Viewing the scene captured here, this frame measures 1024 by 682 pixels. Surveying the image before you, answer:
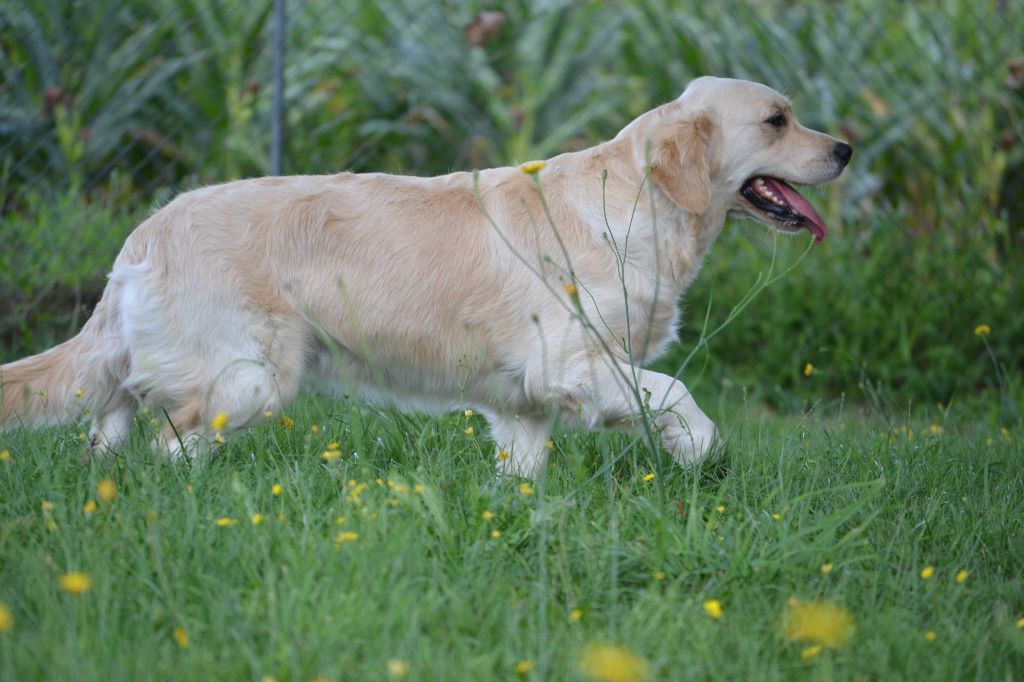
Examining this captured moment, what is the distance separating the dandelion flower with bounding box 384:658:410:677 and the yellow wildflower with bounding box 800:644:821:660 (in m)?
0.77

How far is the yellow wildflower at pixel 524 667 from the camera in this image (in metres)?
2.14

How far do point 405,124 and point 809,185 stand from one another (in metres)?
3.66

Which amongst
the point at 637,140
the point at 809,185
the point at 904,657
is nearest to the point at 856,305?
the point at 809,185

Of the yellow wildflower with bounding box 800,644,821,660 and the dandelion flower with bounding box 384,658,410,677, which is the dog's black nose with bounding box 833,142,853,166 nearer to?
the yellow wildflower with bounding box 800,644,821,660

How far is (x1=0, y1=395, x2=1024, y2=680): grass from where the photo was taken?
7.18ft

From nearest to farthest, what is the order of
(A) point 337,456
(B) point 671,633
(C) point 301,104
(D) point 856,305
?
(B) point 671,633 < (A) point 337,456 < (D) point 856,305 < (C) point 301,104

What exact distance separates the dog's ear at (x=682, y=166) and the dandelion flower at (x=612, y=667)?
186 centimetres

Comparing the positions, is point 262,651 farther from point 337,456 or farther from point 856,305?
point 856,305

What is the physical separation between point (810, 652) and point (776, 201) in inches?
78.9

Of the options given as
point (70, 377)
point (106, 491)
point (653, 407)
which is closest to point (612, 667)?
point (106, 491)

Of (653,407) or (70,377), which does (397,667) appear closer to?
(653,407)

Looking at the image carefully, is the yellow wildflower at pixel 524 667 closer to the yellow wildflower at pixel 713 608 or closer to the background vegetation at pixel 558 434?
the background vegetation at pixel 558 434

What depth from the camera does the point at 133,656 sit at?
212cm

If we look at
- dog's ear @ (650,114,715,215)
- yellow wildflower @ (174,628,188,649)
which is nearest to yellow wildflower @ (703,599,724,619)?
yellow wildflower @ (174,628,188,649)
